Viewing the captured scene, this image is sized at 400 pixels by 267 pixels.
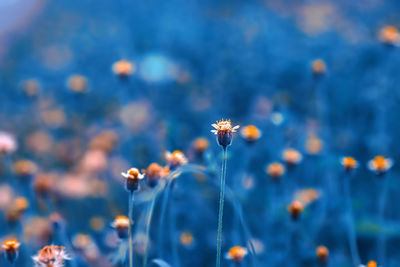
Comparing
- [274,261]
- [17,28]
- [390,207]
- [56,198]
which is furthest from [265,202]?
[17,28]

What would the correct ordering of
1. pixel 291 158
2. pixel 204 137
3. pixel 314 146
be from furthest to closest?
pixel 204 137 → pixel 314 146 → pixel 291 158

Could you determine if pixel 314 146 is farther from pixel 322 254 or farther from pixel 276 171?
pixel 322 254

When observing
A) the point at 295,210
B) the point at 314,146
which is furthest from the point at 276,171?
the point at 314,146

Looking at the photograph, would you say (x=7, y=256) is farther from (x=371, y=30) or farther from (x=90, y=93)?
(x=371, y=30)

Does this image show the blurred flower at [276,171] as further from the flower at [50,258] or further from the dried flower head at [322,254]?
the flower at [50,258]

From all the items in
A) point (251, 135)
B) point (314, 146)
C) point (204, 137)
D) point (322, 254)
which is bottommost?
point (322, 254)

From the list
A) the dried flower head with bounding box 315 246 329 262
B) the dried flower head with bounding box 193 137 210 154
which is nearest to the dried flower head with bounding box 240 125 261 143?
the dried flower head with bounding box 193 137 210 154

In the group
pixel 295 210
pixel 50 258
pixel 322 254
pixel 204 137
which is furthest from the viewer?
pixel 204 137

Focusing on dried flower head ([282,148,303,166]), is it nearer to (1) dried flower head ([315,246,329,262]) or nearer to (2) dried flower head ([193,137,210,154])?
(2) dried flower head ([193,137,210,154])
